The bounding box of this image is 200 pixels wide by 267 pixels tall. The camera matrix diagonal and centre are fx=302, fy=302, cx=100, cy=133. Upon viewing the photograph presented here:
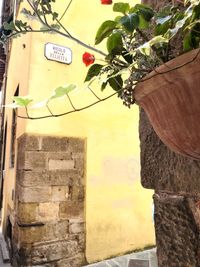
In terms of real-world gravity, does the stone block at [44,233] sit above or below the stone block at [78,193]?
below

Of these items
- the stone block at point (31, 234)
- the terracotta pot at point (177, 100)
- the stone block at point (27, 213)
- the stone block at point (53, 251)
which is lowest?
the stone block at point (53, 251)

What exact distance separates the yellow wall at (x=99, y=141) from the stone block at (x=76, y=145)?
0.07m

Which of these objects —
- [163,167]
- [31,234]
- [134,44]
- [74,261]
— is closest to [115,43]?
[134,44]

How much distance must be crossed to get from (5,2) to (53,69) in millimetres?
6133

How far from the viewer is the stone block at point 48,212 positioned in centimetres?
351

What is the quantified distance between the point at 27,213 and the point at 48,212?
243mm

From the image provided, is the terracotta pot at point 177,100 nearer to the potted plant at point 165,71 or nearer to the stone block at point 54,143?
the potted plant at point 165,71

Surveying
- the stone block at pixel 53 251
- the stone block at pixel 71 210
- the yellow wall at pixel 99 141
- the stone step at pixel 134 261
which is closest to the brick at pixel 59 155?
the yellow wall at pixel 99 141

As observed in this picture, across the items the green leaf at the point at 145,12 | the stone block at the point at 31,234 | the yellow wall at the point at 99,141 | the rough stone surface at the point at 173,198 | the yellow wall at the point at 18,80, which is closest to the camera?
the green leaf at the point at 145,12

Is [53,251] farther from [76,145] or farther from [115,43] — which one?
[115,43]

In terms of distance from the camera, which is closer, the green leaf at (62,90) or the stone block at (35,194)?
the green leaf at (62,90)

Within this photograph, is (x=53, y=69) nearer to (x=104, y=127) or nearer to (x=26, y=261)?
(x=104, y=127)

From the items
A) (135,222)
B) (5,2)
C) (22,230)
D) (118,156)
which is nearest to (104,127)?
(118,156)

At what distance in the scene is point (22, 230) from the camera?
342 cm
